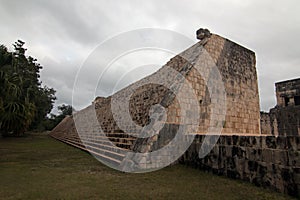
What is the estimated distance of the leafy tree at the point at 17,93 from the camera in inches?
294

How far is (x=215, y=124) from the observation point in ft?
21.7

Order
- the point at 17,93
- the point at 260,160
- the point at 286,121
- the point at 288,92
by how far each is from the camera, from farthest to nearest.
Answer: the point at 288,92
the point at 286,121
the point at 17,93
the point at 260,160

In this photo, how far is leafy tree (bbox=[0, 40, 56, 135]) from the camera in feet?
24.5

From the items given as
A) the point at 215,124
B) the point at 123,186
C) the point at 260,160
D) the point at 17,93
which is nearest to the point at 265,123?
the point at 215,124

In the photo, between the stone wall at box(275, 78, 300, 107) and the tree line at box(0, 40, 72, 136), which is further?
the stone wall at box(275, 78, 300, 107)

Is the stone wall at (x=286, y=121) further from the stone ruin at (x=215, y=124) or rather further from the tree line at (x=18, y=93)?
the tree line at (x=18, y=93)

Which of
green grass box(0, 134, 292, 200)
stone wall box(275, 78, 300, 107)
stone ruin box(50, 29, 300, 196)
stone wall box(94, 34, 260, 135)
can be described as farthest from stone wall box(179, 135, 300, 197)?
stone wall box(275, 78, 300, 107)

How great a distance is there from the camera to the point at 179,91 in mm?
5820

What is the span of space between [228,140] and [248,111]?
4704mm

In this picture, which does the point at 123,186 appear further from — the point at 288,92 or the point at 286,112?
the point at 288,92

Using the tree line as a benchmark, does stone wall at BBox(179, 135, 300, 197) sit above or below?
below

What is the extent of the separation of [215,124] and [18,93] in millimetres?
10098

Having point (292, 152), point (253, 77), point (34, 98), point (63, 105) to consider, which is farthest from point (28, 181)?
point (63, 105)

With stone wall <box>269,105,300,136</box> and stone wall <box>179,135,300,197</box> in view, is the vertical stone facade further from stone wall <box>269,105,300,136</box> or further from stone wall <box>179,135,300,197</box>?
stone wall <box>179,135,300,197</box>
